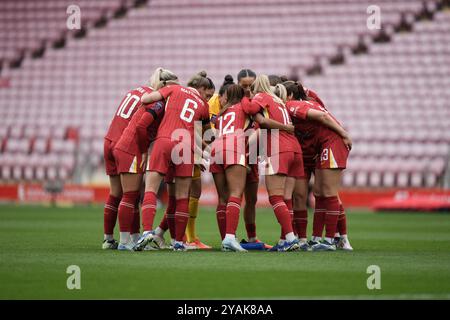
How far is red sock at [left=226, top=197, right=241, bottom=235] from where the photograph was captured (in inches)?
417

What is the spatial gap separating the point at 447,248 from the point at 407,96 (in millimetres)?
17741

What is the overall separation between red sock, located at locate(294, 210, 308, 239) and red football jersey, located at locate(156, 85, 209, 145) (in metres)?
1.81

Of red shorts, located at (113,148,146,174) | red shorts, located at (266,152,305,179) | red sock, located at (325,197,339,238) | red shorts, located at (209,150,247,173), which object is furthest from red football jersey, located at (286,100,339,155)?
red shorts, located at (113,148,146,174)

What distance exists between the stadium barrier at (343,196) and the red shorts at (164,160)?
14.6 meters

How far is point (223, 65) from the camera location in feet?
102

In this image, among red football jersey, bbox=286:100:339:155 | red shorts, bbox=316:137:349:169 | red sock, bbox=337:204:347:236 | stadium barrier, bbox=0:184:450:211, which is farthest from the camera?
stadium barrier, bbox=0:184:450:211

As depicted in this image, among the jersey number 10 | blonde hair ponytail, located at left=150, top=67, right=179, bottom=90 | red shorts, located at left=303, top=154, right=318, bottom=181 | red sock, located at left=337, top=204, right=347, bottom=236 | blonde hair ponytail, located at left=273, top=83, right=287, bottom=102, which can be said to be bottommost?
red sock, located at left=337, top=204, right=347, bottom=236

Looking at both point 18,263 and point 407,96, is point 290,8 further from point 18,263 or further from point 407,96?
point 18,263

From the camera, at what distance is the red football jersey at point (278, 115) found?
35.7 ft

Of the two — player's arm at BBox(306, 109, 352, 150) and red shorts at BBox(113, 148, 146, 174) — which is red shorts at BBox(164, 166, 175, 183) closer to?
red shorts at BBox(113, 148, 146, 174)

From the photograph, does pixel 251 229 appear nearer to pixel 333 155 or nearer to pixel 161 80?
pixel 333 155

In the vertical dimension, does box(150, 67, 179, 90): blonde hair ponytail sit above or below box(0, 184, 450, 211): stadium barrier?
above

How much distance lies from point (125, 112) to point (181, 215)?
1.59 metres
